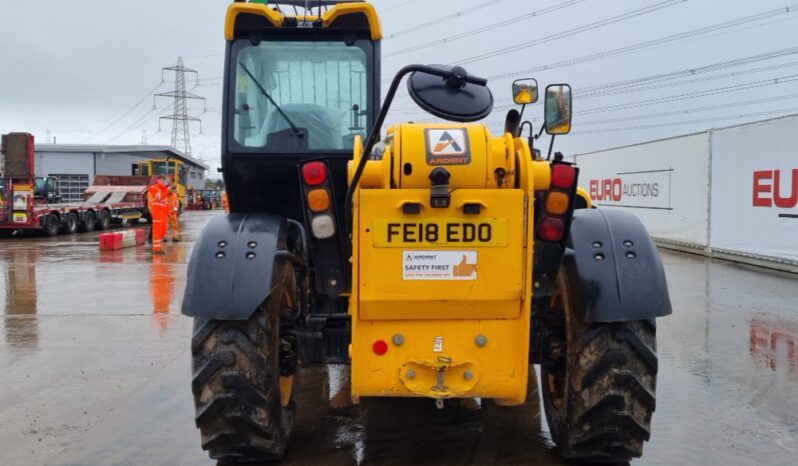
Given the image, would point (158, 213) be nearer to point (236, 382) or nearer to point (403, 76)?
point (236, 382)

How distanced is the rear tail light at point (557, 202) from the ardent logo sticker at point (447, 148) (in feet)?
1.36

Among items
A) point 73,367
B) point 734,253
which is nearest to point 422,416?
point 73,367

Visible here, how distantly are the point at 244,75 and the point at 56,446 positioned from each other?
2577 mm

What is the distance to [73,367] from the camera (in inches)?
234

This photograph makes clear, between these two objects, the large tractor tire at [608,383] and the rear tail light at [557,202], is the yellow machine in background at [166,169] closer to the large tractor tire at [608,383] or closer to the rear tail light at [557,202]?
the large tractor tire at [608,383]

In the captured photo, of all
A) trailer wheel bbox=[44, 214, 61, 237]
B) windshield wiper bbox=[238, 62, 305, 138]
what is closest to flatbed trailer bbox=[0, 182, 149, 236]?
trailer wheel bbox=[44, 214, 61, 237]

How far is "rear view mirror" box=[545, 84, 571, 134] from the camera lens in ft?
12.2

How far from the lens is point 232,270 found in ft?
10.9

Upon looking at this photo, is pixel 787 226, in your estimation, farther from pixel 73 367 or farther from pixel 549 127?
pixel 73 367

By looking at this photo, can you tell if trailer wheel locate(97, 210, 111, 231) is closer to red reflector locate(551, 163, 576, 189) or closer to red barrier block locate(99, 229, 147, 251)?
red barrier block locate(99, 229, 147, 251)

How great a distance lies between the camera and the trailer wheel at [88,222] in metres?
24.0

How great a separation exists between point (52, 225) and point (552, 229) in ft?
72.3

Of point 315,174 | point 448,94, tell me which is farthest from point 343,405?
point 448,94

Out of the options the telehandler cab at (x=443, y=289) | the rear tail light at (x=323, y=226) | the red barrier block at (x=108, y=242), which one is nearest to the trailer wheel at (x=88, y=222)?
the red barrier block at (x=108, y=242)
